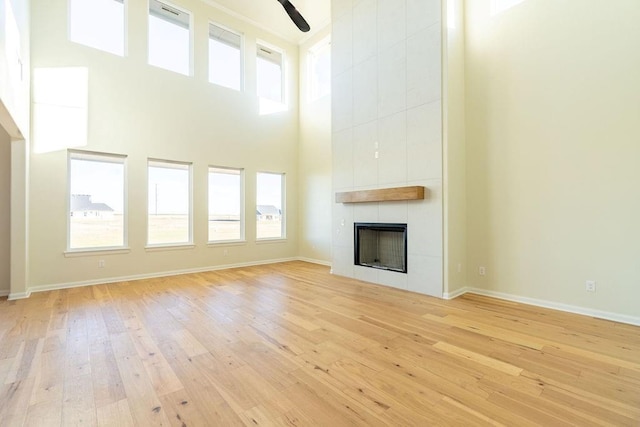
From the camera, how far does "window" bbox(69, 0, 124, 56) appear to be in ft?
16.1

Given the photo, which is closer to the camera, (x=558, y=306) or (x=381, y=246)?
(x=558, y=306)

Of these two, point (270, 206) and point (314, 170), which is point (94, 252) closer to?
point (270, 206)

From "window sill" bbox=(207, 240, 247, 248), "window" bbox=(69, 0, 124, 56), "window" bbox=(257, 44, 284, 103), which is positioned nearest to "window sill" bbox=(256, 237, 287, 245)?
"window sill" bbox=(207, 240, 247, 248)

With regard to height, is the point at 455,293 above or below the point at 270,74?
below

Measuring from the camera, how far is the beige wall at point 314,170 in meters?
6.86

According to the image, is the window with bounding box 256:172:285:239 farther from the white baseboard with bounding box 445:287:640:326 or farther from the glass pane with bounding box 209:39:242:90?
the white baseboard with bounding box 445:287:640:326

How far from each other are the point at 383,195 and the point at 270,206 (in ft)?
11.5

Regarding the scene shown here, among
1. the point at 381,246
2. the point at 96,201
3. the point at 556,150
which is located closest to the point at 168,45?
the point at 96,201

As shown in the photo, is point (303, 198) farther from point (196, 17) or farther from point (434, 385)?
point (434, 385)

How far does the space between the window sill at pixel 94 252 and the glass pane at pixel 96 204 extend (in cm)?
9

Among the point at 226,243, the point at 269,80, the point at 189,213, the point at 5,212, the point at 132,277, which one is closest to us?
the point at 5,212

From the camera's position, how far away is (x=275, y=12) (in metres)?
6.45

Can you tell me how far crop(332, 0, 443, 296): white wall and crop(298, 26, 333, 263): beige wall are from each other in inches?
45.4

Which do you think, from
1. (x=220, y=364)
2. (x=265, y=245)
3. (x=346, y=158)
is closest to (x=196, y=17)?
(x=346, y=158)
